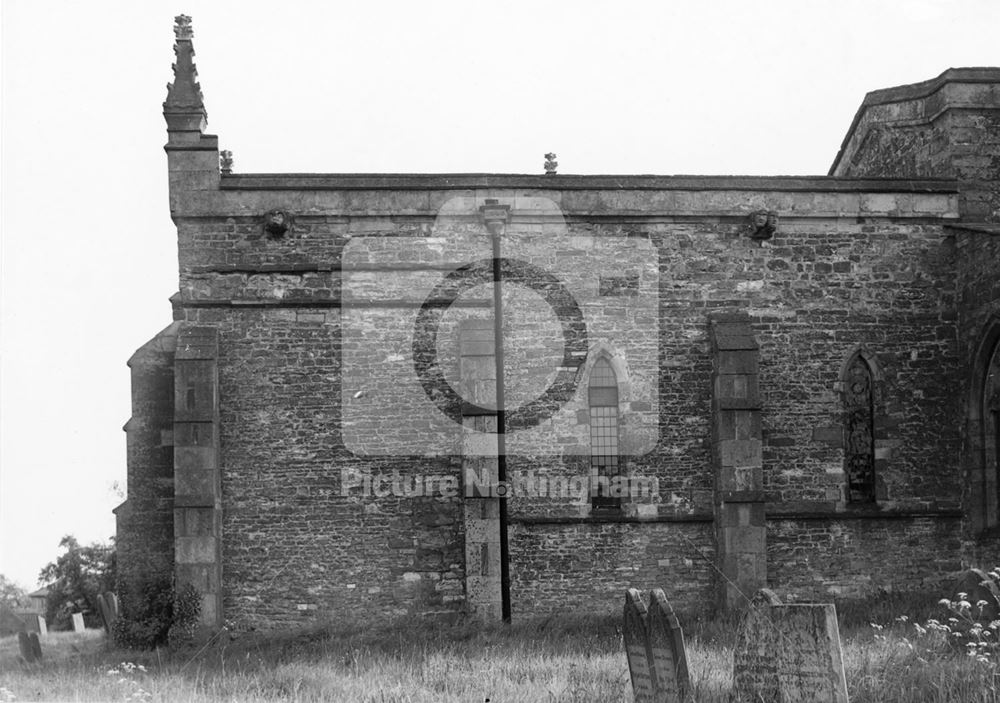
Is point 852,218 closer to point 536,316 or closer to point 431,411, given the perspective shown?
point 536,316

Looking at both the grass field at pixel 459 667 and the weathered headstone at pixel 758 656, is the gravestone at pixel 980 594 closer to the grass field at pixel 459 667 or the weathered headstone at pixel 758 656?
the grass field at pixel 459 667

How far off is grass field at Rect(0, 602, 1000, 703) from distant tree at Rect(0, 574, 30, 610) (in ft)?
134

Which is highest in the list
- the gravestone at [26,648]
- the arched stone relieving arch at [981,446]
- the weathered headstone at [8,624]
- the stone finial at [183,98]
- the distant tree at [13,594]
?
the stone finial at [183,98]

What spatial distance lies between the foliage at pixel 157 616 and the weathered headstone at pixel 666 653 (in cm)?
967

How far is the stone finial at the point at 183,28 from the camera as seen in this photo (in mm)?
22312

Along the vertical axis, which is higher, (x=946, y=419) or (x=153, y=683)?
(x=946, y=419)

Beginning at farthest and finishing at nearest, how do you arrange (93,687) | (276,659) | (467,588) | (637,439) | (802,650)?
(637,439)
(467,588)
(276,659)
(93,687)
(802,650)

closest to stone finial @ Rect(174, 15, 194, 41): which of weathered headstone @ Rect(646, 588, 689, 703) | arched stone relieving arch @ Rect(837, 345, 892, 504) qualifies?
arched stone relieving arch @ Rect(837, 345, 892, 504)

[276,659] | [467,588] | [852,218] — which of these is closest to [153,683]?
[276,659]

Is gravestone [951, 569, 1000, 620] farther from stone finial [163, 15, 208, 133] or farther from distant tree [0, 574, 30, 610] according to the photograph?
distant tree [0, 574, 30, 610]

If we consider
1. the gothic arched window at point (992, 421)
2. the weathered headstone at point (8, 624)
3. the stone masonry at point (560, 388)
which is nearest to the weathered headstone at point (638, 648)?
the stone masonry at point (560, 388)

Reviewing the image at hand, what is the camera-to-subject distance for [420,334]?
22.4m

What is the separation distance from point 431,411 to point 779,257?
6.36 m

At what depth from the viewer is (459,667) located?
1645 centimetres
